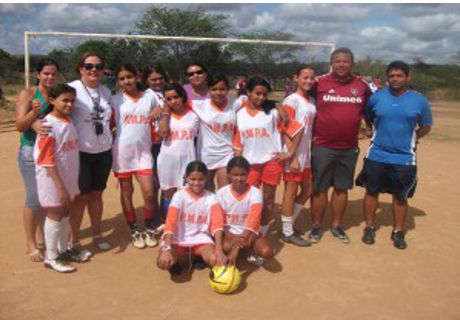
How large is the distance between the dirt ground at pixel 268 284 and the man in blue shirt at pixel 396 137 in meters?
0.53

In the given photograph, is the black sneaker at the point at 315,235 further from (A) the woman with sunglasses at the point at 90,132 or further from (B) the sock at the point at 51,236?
(B) the sock at the point at 51,236

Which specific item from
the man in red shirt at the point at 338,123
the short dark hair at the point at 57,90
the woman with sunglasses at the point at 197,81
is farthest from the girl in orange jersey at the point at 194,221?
the man in red shirt at the point at 338,123

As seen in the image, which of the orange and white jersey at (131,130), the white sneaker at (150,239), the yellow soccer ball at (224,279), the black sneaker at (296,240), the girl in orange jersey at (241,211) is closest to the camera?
the yellow soccer ball at (224,279)

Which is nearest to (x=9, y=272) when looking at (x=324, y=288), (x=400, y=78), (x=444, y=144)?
(x=324, y=288)

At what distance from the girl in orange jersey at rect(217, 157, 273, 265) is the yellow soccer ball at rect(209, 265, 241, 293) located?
0.95 ft

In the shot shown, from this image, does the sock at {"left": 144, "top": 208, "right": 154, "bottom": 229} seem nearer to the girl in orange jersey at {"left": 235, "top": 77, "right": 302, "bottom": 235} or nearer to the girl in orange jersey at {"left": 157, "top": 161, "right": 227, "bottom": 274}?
the girl in orange jersey at {"left": 157, "top": 161, "right": 227, "bottom": 274}

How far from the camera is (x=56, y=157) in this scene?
3514 mm

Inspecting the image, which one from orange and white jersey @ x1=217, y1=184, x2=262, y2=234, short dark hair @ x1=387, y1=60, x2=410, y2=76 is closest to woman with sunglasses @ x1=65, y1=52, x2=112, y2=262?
orange and white jersey @ x1=217, y1=184, x2=262, y2=234

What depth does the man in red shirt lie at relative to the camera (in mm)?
4277

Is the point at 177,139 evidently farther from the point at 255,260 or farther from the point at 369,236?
the point at 369,236

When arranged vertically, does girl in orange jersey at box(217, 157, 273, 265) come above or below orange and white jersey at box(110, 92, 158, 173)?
below

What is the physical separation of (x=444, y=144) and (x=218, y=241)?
1039cm

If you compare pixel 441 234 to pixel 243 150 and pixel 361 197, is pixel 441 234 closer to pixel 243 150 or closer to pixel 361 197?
pixel 361 197

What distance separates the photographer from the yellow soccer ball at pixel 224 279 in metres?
3.39
